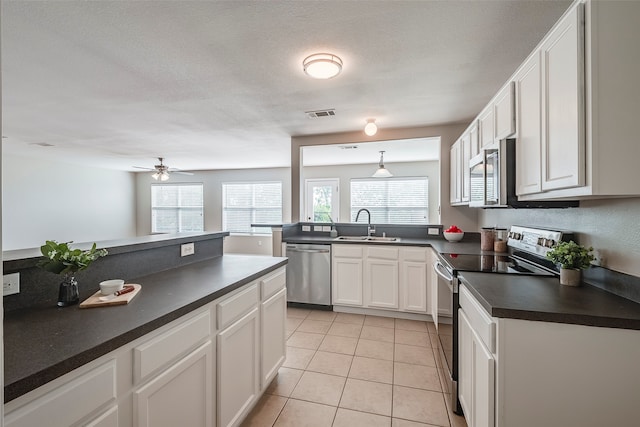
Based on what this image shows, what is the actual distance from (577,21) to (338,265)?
116 inches

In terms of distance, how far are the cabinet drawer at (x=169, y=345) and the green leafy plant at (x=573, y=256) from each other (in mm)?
1856

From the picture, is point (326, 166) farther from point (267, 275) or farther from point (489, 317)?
point (489, 317)

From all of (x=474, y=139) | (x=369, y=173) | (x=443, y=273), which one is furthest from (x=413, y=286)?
(x=369, y=173)

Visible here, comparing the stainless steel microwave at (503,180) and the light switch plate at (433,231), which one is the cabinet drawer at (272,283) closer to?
the stainless steel microwave at (503,180)

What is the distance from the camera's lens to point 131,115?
3490mm

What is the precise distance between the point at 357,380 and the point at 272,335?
0.76 metres

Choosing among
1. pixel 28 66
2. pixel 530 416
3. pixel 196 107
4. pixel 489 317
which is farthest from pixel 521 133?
pixel 28 66

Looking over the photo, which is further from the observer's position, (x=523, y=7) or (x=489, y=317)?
(x=523, y=7)

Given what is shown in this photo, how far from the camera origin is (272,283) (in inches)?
84.7

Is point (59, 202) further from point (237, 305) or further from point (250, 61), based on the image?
point (237, 305)

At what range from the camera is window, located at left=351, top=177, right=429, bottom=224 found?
6.84 meters

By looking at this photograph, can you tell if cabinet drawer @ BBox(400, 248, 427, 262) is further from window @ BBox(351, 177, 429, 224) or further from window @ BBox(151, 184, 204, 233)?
window @ BBox(151, 184, 204, 233)

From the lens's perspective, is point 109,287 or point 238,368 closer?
point 109,287

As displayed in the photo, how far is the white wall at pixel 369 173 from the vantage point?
6.75 meters
